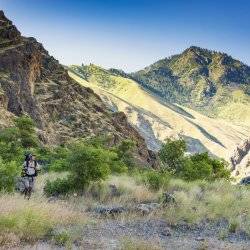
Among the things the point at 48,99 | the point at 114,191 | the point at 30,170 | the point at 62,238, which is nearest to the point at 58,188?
the point at 30,170

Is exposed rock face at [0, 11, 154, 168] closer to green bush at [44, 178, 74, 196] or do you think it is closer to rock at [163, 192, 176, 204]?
green bush at [44, 178, 74, 196]

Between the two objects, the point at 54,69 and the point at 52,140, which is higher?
the point at 54,69

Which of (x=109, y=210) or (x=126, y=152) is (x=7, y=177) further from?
(x=126, y=152)

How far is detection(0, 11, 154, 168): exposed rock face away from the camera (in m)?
73.2

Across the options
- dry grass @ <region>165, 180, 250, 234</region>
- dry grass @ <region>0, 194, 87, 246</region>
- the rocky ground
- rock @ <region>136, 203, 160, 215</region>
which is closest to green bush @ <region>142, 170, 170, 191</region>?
dry grass @ <region>165, 180, 250, 234</region>

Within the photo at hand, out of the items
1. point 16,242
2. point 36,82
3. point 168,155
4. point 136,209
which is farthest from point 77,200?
point 36,82

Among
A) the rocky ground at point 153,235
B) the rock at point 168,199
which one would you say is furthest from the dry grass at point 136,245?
the rock at point 168,199

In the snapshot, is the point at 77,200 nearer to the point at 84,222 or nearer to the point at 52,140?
the point at 84,222

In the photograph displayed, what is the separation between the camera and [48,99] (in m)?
82.5

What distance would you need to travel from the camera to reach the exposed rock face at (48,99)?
73250mm

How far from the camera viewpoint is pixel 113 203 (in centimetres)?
1842

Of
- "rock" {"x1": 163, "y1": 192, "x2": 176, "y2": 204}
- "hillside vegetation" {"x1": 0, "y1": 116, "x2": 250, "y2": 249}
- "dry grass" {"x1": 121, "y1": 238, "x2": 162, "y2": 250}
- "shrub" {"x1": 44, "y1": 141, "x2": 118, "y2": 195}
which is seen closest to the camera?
"dry grass" {"x1": 121, "y1": 238, "x2": 162, "y2": 250}

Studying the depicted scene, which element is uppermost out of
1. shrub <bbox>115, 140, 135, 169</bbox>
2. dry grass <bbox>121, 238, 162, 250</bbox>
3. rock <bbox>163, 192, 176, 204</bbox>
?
dry grass <bbox>121, 238, 162, 250</bbox>

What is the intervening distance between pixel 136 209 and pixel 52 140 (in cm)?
5512
